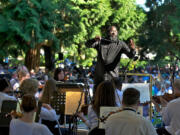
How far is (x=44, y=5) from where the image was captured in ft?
52.5

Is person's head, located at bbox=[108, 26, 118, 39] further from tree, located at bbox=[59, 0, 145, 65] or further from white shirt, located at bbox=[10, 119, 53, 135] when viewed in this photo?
tree, located at bbox=[59, 0, 145, 65]

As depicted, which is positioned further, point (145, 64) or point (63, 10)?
point (145, 64)

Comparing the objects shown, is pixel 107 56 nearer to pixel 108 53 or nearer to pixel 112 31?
pixel 108 53

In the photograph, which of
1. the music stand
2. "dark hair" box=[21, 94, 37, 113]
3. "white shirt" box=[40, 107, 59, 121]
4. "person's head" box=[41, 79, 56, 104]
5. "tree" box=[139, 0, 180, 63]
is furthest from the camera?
"tree" box=[139, 0, 180, 63]

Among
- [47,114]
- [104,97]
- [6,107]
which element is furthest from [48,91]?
[104,97]

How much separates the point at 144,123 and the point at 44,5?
13.4m

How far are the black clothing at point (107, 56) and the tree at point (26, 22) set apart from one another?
9003mm

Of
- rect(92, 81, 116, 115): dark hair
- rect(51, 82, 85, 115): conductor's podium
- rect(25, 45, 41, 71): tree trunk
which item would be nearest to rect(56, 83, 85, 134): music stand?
rect(51, 82, 85, 115): conductor's podium

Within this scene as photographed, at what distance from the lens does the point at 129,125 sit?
329 cm

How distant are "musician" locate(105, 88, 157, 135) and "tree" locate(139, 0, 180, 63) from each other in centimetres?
3199

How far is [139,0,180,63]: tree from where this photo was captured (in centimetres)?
3506

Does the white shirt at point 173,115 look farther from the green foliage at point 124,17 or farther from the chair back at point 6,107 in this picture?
the green foliage at point 124,17

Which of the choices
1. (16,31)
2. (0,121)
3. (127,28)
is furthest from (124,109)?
(127,28)

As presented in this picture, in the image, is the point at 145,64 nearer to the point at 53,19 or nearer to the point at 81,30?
the point at 81,30
